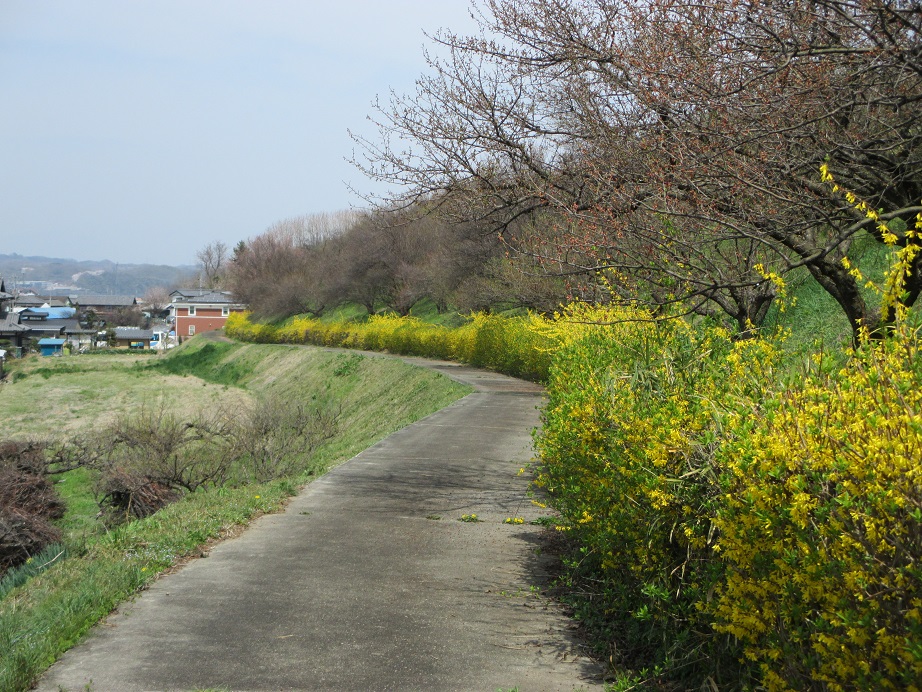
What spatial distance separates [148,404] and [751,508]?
3795 centimetres

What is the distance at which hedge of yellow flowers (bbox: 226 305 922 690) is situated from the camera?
2.66 meters

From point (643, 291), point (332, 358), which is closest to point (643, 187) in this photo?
point (643, 291)

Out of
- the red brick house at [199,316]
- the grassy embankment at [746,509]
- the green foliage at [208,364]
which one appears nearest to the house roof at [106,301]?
the red brick house at [199,316]

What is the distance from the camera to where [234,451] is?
17047 millimetres

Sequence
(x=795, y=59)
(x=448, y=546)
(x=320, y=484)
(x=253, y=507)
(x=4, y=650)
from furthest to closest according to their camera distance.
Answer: (x=320, y=484) < (x=253, y=507) < (x=448, y=546) < (x=795, y=59) < (x=4, y=650)

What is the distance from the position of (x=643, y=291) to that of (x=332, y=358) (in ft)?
111

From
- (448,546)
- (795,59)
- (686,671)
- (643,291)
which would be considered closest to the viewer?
(686,671)

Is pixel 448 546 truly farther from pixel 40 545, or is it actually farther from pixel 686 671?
pixel 40 545

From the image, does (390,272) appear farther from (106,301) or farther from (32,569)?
(106,301)

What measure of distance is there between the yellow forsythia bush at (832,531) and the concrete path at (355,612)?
4.76 ft

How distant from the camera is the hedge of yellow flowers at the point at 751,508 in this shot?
266 cm

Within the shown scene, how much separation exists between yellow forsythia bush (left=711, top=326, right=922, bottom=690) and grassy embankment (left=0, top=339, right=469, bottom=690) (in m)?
3.23

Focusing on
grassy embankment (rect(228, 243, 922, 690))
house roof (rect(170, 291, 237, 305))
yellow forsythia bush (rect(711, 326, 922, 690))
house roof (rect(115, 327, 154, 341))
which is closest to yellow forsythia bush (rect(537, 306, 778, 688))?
grassy embankment (rect(228, 243, 922, 690))

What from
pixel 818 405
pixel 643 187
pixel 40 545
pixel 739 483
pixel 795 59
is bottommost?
pixel 40 545
